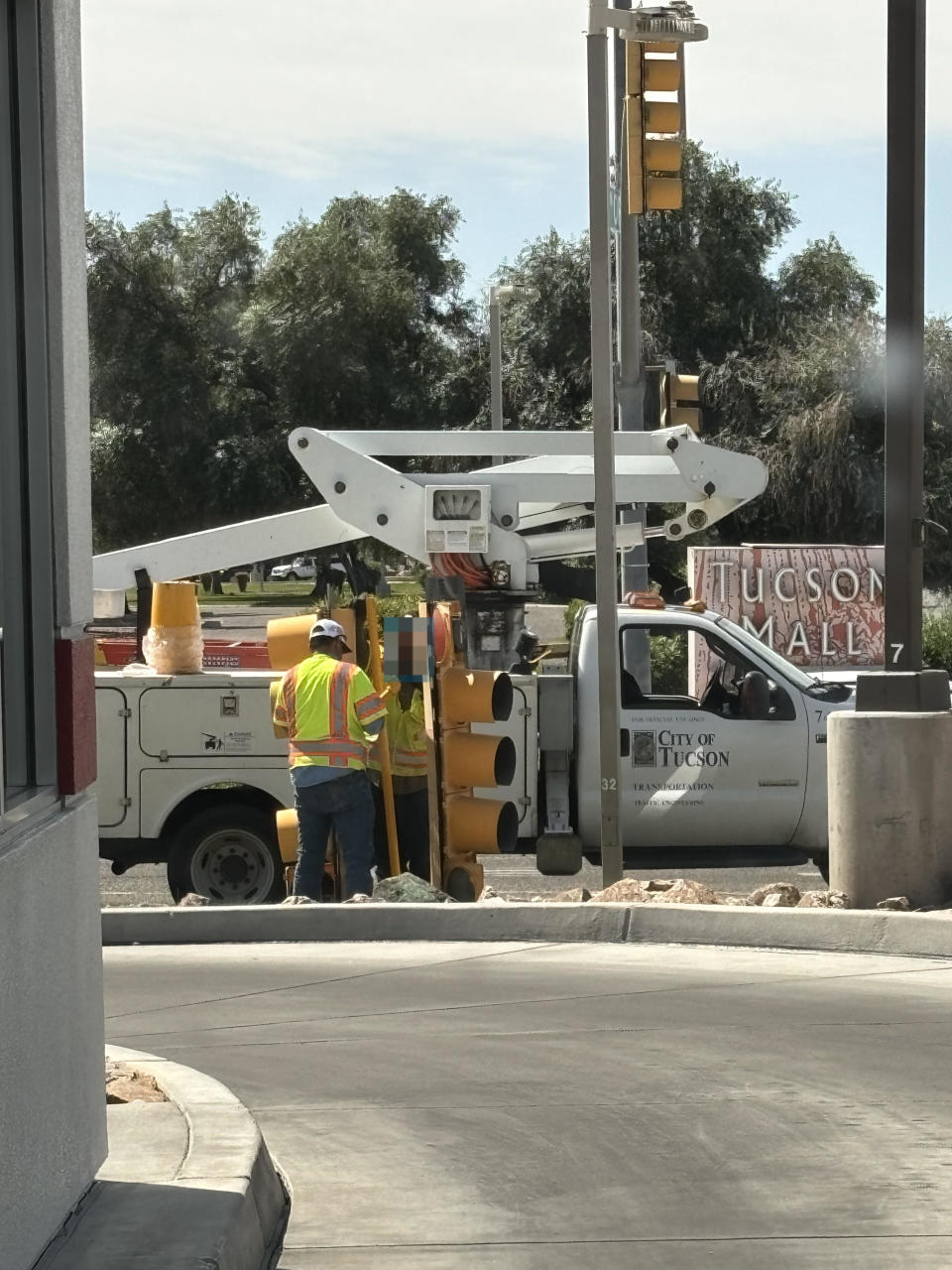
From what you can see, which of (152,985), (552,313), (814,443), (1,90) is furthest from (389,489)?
(552,313)

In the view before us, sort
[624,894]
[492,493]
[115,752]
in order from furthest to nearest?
[492,493]
[115,752]
[624,894]

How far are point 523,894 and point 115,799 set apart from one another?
2797 millimetres

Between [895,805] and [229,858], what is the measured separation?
4383mm

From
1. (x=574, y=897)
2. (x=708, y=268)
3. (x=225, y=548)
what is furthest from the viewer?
(x=708, y=268)

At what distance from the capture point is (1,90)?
181 inches

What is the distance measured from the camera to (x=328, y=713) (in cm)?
1076

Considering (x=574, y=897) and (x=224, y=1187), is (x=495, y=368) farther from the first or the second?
(x=224, y=1187)

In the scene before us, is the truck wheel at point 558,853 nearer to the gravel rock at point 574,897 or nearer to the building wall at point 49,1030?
the gravel rock at point 574,897

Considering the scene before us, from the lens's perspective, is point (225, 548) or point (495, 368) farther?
point (495, 368)

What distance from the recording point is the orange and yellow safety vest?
10766 mm

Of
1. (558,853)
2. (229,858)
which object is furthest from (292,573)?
(558,853)

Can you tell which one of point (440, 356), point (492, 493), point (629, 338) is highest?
point (440, 356)

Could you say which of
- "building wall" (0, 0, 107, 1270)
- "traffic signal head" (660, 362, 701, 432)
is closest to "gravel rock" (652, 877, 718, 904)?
"traffic signal head" (660, 362, 701, 432)

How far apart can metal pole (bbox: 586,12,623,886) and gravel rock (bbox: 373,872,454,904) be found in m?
0.97
